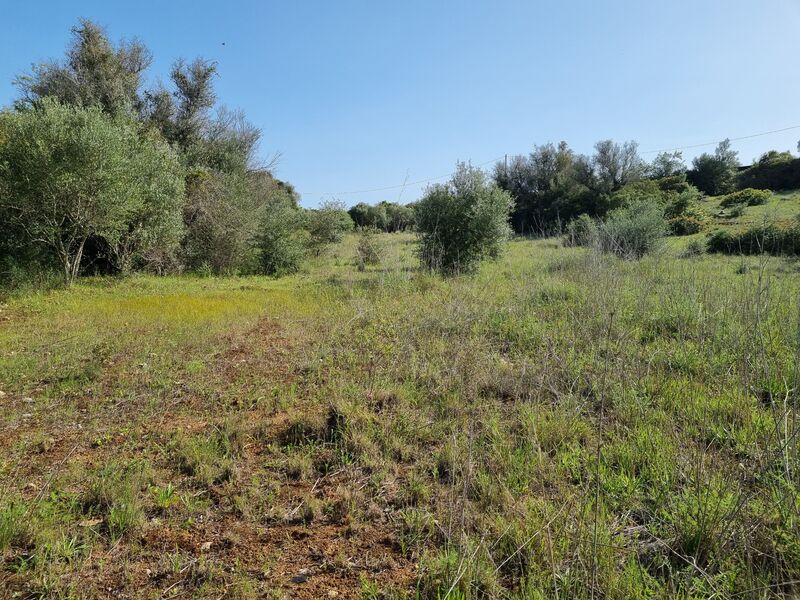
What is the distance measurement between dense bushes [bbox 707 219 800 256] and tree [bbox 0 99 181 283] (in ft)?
57.0

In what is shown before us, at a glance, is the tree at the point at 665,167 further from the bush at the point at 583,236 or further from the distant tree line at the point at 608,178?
the bush at the point at 583,236

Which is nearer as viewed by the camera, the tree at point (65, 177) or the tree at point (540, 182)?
the tree at point (65, 177)

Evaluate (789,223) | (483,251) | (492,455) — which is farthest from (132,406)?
(789,223)

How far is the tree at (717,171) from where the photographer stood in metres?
30.6

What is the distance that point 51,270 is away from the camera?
12789 mm

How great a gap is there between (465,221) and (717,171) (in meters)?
29.0

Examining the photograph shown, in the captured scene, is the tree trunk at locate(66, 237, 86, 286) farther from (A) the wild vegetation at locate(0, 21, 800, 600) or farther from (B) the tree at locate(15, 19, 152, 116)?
(B) the tree at locate(15, 19, 152, 116)

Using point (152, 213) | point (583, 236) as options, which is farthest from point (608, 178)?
point (152, 213)

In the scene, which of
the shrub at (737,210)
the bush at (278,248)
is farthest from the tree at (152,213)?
the shrub at (737,210)

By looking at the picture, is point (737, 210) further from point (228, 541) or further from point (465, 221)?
point (228, 541)

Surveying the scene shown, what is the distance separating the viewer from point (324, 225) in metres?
21.6

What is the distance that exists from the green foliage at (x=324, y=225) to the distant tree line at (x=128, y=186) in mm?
53

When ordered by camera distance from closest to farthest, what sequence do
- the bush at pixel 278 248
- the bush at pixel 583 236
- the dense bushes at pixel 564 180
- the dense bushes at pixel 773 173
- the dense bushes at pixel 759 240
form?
the bush at pixel 583 236 → the dense bushes at pixel 759 240 → the bush at pixel 278 248 → the dense bushes at pixel 773 173 → the dense bushes at pixel 564 180

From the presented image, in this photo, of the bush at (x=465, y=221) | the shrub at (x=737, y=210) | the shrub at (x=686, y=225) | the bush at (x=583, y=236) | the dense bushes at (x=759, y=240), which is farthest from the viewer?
the shrub at (x=737, y=210)
